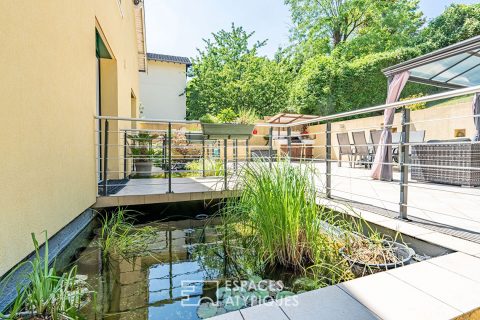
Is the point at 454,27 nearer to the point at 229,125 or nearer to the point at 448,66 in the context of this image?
the point at 448,66

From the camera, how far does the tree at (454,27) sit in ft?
42.8

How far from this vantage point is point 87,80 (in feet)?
9.91

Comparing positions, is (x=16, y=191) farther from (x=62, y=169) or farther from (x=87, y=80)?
(x=87, y=80)

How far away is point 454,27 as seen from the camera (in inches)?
525

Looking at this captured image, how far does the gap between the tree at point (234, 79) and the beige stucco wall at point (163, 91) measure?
772 millimetres

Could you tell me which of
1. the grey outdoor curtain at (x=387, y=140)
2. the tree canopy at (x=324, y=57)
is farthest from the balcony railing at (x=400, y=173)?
the tree canopy at (x=324, y=57)

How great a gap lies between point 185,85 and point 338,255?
16323 mm

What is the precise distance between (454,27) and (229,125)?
15506mm

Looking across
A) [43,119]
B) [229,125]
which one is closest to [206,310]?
[43,119]

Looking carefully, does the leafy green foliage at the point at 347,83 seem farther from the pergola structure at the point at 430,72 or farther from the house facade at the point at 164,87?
the pergola structure at the point at 430,72

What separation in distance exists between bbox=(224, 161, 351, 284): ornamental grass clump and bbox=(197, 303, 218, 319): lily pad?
1.90ft

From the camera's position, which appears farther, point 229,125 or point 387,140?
point 387,140

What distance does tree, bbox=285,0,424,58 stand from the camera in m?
15.8

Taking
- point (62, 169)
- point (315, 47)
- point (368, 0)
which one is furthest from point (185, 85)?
point (62, 169)
